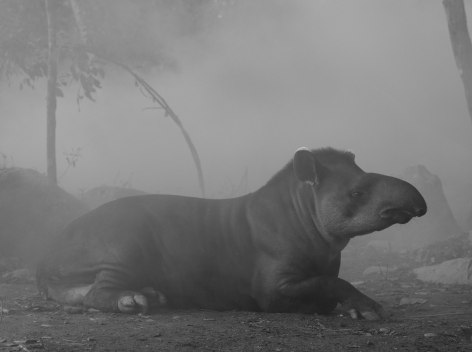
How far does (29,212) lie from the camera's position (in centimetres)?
957

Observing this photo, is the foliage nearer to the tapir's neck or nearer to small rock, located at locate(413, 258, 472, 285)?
small rock, located at locate(413, 258, 472, 285)

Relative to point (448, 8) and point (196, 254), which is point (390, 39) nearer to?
point (448, 8)

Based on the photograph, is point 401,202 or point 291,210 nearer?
point 401,202

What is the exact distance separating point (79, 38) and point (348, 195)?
10.9m

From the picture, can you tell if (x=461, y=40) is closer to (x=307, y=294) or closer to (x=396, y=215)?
(x=396, y=215)

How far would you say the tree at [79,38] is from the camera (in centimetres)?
1419

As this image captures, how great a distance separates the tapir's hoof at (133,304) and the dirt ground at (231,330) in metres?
0.12

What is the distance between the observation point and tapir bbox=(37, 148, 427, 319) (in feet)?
18.8

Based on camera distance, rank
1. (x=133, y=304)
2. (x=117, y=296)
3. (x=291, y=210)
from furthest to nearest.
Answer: (x=291, y=210) < (x=117, y=296) < (x=133, y=304)

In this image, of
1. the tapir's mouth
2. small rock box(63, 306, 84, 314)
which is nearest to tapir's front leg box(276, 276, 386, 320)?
the tapir's mouth

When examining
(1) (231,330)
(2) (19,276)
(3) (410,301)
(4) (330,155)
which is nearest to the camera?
(1) (231,330)

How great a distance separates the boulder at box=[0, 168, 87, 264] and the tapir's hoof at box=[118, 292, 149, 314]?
3.87 metres

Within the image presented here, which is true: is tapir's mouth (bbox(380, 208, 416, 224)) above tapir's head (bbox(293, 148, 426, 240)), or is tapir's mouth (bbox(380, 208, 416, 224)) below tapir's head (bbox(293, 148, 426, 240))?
below

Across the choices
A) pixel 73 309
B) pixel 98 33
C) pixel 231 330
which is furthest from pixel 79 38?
pixel 231 330
